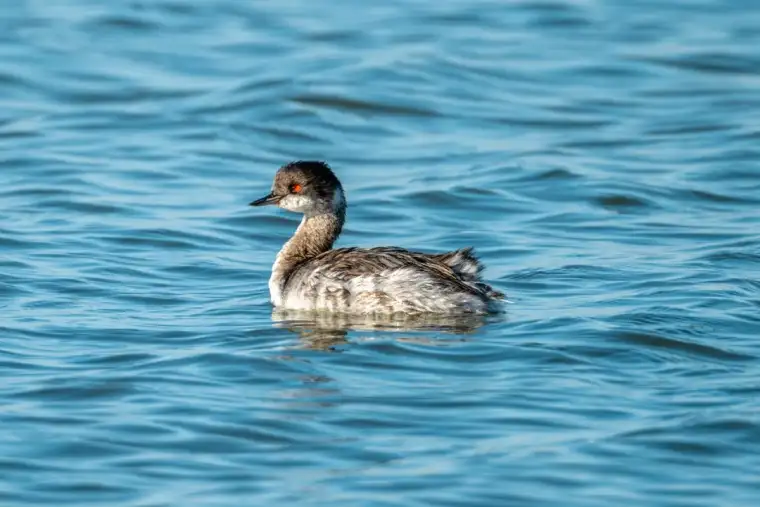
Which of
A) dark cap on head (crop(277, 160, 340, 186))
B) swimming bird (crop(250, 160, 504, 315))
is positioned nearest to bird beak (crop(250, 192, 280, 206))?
swimming bird (crop(250, 160, 504, 315))

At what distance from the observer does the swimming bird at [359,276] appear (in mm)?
10703

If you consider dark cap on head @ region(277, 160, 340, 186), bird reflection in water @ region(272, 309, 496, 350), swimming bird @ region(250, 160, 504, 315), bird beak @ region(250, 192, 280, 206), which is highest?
dark cap on head @ region(277, 160, 340, 186)

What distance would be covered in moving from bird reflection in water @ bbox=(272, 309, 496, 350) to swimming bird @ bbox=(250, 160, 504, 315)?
0.05 metres

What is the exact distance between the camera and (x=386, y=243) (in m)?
13.8

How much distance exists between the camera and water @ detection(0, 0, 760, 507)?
26.9ft

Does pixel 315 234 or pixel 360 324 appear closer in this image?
pixel 360 324

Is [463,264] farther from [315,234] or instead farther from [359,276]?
[315,234]

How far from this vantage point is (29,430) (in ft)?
28.3

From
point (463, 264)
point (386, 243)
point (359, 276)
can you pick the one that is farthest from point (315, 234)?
point (386, 243)

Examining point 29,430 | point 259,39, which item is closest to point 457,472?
point 29,430

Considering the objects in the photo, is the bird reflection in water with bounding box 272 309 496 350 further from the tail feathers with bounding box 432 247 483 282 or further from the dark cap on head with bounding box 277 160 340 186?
the dark cap on head with bounding box 277 160 340 186

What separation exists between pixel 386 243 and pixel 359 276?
9.61ft

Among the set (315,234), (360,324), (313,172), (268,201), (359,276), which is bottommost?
(360,324)

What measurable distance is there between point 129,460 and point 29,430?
72cm
